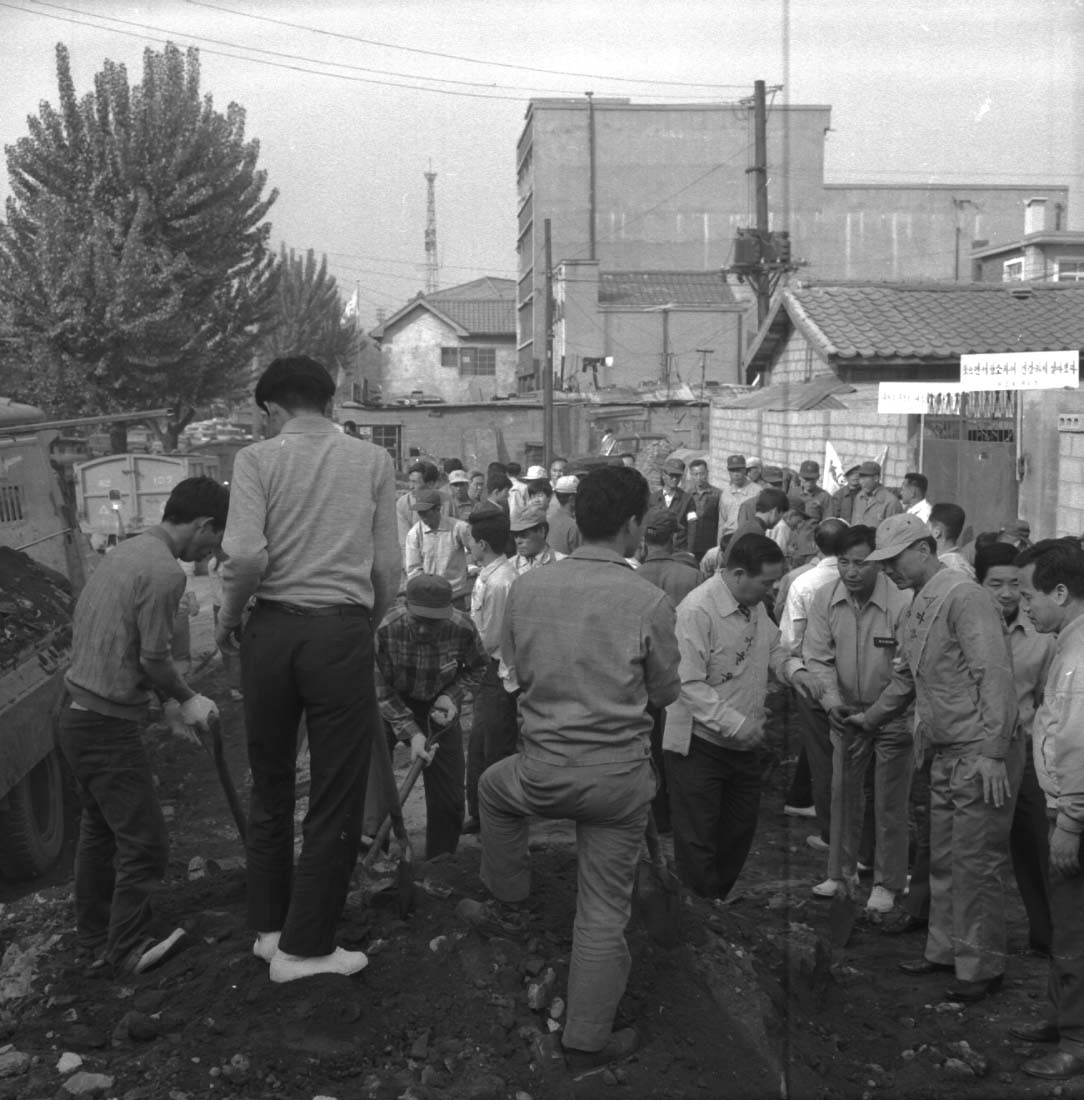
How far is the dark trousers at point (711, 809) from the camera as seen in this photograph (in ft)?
18.8

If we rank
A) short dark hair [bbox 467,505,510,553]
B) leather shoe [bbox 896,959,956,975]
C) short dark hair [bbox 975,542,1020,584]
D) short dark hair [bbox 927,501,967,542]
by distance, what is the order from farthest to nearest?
short dark hair [bbox 927,501,967,542] → short dark hair [bbox 467,505,510,553] → short dark hair [bbox 975,542,1020,584] → leather shoe [bbox 896,959,956,975]

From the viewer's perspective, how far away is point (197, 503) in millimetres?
4816

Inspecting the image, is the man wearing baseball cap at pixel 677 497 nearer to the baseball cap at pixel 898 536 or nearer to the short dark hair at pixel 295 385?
the baseball cap at pixel 898 536

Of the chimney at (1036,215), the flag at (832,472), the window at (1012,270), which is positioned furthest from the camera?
the chimney at (1036,215)

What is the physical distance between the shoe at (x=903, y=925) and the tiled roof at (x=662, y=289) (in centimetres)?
4116

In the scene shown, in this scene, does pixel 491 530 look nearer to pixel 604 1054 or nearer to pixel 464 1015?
pixel 464 1015

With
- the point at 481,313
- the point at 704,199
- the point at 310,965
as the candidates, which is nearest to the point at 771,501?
the point at 310,965

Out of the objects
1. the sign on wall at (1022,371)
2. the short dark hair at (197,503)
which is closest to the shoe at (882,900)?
the short dark hair at (197,503)

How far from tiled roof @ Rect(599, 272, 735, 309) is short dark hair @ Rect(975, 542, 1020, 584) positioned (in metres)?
40.1

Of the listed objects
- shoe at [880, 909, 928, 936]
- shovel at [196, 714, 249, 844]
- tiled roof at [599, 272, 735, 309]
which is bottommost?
shoe at [880, 909, 928, 936]

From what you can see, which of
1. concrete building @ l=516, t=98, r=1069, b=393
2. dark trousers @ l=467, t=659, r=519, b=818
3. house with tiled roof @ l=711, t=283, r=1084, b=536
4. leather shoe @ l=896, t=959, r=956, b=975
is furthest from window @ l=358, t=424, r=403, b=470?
leather shoe @ l=896, t=959, r=956, b=975

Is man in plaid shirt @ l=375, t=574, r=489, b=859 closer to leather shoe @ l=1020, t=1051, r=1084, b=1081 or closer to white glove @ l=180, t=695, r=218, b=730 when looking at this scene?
white glove @ l=180, t=695, r=218, b=730

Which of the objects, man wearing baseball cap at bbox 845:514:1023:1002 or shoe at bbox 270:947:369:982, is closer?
shoe at bbox 270:947:369:982

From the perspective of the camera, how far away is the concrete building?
5312cm
